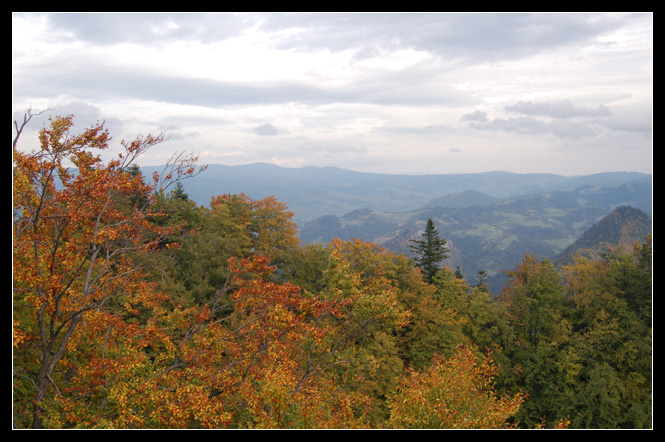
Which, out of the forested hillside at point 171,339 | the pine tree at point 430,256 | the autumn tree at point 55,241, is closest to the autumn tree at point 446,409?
the forested hillside at point 171,339

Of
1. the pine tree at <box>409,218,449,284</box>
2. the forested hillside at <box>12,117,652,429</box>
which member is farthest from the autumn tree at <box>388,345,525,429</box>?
the pine tree at <box>409,218,449,284</box>

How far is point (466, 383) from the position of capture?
1475 centimetres

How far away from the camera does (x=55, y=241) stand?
1320 centimetres

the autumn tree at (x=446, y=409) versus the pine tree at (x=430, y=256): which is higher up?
the pine tree at (x=430, y=256)

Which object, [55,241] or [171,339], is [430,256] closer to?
[171,339]

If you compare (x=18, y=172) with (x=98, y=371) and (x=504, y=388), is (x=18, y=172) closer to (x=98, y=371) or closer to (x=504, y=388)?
(x=98, y=371)

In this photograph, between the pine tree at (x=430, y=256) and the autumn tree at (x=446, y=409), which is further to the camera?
the pine tree at (x=430, y=256)

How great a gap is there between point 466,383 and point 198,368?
1032 centimetres

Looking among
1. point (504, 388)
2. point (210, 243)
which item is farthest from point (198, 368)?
point (504, 388)

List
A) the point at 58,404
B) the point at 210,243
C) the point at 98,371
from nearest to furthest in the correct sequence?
1. the point at 58,404
2. the point at 98,371
3. the point at 210,243

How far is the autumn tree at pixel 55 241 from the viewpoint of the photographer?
12.1 meters

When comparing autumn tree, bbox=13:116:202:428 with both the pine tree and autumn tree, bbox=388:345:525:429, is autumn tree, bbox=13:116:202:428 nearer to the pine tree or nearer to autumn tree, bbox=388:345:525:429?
autumn tree, bbox=388:345:525:429

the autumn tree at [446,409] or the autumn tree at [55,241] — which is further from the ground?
the autumn tree at [55,241]

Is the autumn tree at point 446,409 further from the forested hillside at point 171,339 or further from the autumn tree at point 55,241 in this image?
the autumn tree at point 55,241
